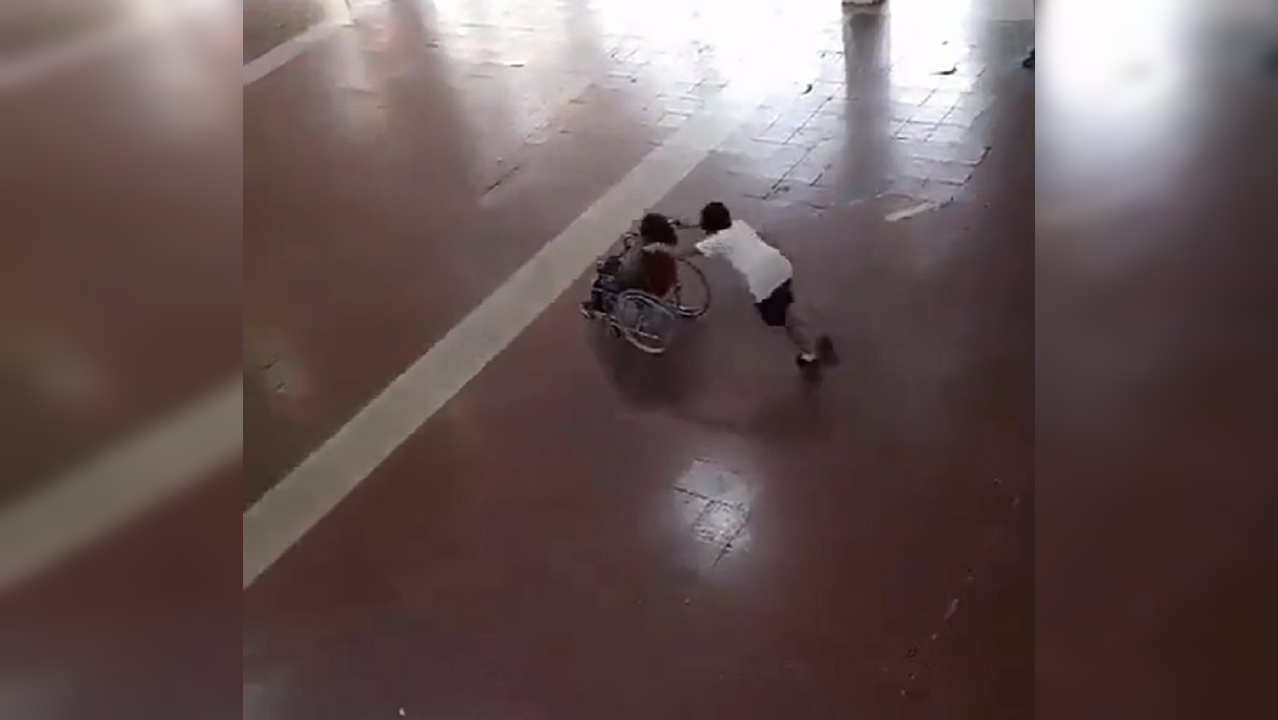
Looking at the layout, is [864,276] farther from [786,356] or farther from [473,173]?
[473,173]

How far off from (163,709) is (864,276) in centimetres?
309

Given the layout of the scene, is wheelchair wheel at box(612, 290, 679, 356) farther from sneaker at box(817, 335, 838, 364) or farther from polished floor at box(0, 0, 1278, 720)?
sneaker at box(817, 335, 838, 364)

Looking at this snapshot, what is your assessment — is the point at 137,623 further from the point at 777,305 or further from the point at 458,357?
the point at 458,357

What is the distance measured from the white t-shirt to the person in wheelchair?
0.74 feet

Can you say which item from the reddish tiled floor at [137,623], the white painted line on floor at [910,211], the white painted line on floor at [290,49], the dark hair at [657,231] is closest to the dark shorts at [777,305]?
the dark hair at [657,231]

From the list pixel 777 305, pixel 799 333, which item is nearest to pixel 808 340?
pixel 799 333

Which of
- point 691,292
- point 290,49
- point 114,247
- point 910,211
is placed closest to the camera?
point 114,247

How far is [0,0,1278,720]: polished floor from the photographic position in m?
0.67

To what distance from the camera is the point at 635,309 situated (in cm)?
342

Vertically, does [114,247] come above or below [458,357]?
above

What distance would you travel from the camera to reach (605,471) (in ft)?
10.1

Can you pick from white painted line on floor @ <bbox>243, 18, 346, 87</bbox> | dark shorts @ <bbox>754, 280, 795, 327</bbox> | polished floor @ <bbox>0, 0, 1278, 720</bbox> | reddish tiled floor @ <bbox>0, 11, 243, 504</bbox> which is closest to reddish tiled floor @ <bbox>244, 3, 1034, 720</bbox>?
polished floor @ <bbox>0, 0, 1278, 720</bbox>

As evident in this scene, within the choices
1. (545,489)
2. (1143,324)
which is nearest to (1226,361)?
(1143,324)

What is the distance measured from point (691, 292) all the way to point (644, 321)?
0.32 metres
